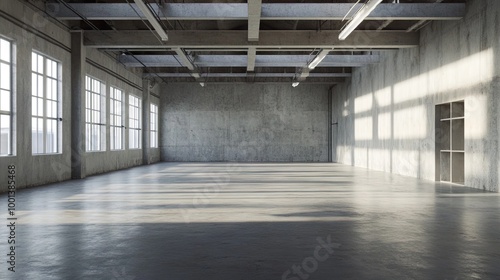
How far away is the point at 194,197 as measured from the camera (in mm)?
12992

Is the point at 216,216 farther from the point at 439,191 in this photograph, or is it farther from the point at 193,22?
the point at 193,22

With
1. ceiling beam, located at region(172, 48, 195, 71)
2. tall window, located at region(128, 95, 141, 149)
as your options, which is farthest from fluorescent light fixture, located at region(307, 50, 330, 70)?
tall window, located at region(128, 95, 141, 149)

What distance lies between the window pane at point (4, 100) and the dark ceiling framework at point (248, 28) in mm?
3814

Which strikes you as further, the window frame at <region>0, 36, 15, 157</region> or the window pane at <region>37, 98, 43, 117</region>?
the window pane at <region>37, 98, 43, 117</region>

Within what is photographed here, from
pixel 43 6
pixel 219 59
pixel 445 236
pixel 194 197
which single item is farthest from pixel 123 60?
pixel 445 236

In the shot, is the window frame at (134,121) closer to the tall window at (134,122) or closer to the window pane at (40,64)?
the tall window at (134,122)

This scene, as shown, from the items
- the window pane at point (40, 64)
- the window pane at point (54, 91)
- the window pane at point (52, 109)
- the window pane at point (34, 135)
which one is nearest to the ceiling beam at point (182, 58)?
the window pane at point (54, 91)

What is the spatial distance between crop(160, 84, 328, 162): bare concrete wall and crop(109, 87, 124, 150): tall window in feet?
33.4

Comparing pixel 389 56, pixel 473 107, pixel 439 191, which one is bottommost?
pixel 439 191

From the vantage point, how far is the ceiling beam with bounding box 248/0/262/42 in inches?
→ 566

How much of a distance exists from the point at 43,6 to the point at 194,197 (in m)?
9.29

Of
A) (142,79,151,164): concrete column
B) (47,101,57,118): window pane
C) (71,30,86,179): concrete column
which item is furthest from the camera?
(142,79,151,164): concrete column

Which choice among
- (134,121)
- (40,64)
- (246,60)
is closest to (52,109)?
(40,64)

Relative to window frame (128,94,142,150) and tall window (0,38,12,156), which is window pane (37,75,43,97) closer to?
tall window (0,38,12,156)
